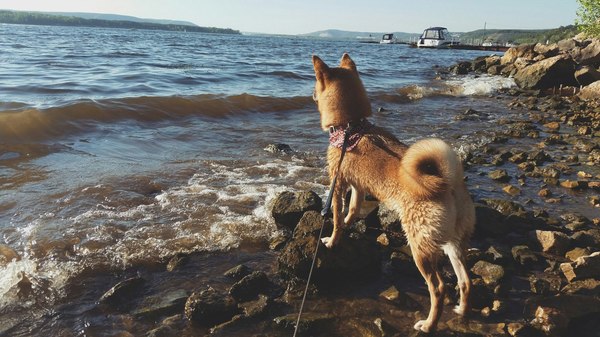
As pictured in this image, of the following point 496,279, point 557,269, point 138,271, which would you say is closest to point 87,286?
point 138,271

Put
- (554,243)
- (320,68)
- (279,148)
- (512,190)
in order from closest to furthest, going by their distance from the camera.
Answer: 1. (320,68)
2. (554,243)
3. (512,190)
4. (279,148)

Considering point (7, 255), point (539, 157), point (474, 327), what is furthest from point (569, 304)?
point (7, 255)

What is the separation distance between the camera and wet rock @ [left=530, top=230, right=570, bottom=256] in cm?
483

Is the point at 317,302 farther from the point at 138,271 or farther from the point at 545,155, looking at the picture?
the point at 545,155

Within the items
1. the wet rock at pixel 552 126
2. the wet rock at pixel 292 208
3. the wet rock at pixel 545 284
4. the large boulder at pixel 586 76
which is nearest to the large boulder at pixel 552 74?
the large boulder at pixel 586 76

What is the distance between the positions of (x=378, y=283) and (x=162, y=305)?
225 cm

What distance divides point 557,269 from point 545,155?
15.9ft

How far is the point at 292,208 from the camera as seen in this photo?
17.8 ft

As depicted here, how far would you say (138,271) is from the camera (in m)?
4.49

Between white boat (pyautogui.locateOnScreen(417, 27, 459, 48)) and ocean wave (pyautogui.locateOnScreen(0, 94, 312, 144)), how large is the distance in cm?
7336

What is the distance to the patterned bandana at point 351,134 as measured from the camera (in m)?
4.35

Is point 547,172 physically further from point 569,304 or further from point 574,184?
point 569,304

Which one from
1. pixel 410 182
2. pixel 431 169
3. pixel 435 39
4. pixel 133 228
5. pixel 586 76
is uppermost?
pixel 435 39

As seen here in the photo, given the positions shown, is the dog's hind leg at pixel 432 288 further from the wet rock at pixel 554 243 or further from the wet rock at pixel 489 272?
the wet rock at pixel 554 243
